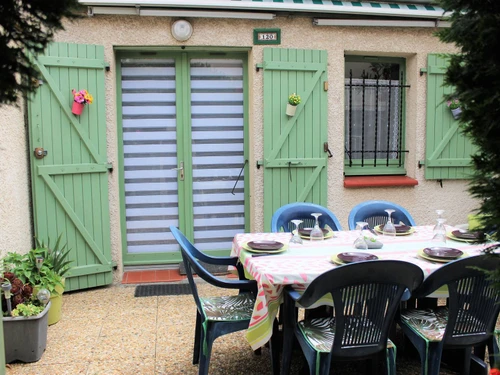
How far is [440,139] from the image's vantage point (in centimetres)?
562

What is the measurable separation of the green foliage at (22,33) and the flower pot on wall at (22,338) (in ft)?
7.72

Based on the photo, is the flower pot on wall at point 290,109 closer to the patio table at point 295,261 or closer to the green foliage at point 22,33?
the patio table at point 295,261

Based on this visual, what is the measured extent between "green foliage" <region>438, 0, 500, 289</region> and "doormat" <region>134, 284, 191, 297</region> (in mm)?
3714

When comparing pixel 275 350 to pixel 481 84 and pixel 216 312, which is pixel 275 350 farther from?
pixel 481 84

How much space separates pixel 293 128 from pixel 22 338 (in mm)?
3135

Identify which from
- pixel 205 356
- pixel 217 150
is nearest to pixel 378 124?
pixel 217 150

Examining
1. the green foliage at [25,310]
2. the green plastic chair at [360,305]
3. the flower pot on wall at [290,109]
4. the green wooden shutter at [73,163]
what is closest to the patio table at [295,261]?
the green plastic chair at [360,305]

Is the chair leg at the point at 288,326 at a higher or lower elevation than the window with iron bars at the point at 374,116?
lower

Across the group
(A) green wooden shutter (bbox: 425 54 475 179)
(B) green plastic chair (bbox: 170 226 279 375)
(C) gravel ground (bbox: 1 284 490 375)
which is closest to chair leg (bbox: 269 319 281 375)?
(B) green plastic chair (bbox: 170 226 279 375)

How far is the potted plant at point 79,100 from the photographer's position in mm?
4742

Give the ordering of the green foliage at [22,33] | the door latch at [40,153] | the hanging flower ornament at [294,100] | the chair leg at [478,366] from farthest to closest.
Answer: the hanging flower ornament at [294,100] < the door latch at [40,153] < the chair leg at [478,366] < the green foliage at [22,33]

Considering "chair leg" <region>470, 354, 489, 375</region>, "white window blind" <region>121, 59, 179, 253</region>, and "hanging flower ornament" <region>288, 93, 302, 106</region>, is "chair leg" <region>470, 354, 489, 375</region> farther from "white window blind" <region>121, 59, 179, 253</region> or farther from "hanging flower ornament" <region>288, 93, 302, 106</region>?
"white window blind" <region>121, 59, 179, 253</region>

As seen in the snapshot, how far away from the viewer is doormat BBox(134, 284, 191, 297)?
485 centimetres

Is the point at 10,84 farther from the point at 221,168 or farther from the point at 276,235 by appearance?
the point at 221,168
